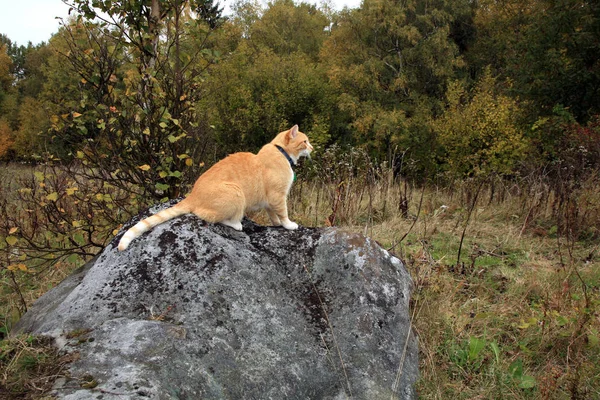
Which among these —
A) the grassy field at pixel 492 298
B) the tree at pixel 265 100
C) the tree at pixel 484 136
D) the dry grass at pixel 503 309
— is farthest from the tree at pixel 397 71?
the dry grass at pixel 503 309

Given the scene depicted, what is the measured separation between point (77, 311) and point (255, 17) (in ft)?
135

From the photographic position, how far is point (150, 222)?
285 cm

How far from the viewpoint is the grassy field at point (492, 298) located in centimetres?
279

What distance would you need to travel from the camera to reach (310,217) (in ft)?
20.7

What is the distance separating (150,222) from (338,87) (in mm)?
26161

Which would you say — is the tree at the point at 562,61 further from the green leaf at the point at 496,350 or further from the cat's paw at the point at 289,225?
the cat's paw at the point at 289,225

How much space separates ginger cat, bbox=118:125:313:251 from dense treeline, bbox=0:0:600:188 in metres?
1.07

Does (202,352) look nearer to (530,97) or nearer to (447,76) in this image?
(530,97)

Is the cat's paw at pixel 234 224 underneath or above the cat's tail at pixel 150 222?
underneath

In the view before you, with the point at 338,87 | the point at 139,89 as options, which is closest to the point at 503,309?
the point at 139,89

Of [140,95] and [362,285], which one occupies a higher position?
[140,95]

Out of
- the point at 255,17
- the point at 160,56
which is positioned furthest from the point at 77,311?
the point at 255,17

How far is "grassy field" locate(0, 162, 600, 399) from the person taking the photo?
9.16 feet

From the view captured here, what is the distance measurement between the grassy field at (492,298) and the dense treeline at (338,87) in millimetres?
1463
